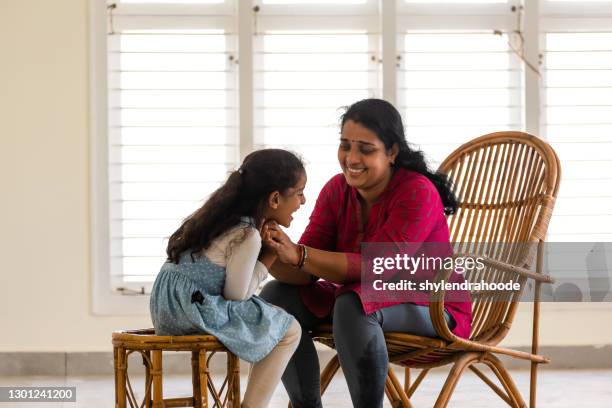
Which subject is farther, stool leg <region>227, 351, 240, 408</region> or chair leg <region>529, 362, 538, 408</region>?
chair leg <region>529, 362, 538, 408</region>

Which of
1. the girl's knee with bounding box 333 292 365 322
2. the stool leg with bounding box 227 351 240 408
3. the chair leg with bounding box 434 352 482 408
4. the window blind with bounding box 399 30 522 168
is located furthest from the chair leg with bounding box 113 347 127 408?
the window blind with bounding box 399 30 522 168

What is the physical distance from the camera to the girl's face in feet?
7.71

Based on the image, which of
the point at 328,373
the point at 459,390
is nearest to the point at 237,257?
the point at 328,373

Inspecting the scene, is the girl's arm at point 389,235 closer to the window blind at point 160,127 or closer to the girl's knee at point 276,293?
the girl's knee at point 276,293

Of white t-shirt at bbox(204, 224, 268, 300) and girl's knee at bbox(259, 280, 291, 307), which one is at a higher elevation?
white t-shirt at bbox(204, 224, 268, 300)

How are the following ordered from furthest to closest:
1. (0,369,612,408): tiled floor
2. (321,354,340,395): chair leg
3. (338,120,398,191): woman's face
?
(0,369,612,408): tiled floor → (321,354,340,395): chair leg → (338,120,398,191): woman's face

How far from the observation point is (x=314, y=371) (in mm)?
2451

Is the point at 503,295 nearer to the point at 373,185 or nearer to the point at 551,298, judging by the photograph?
the point at 373,185

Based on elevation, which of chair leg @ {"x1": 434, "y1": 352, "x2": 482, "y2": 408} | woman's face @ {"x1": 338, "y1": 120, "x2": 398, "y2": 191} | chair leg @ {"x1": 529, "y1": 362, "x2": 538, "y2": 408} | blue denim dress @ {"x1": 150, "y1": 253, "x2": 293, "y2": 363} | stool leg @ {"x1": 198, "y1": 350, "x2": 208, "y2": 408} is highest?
woman's face @ {"x1": 338, "y1": 120, "x2": 398, "y2": 191}

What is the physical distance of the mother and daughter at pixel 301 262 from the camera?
2.22 meters

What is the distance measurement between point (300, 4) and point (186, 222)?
2.09 meters

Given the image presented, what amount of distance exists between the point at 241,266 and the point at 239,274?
0.07 ft

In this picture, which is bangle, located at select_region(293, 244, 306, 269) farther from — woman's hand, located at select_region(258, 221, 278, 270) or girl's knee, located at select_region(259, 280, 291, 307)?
girl's knee, located at select_region(259, 280, 291, 307)

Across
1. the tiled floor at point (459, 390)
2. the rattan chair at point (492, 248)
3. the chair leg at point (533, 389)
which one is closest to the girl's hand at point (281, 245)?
the rattan chair at point (492, 248)
